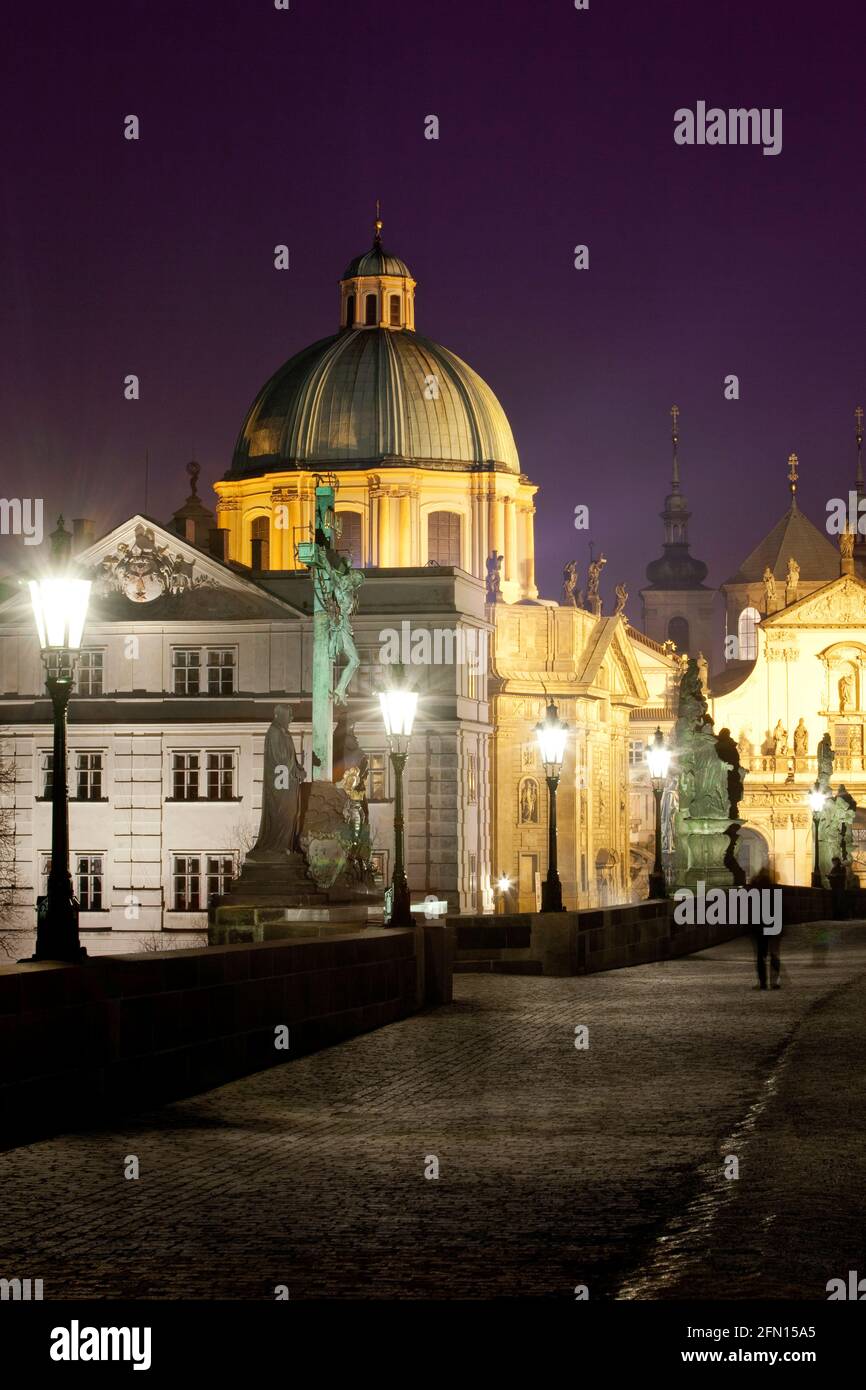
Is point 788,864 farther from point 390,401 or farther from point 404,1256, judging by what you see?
point 404,1256

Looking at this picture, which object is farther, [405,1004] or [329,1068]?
[405,1004]

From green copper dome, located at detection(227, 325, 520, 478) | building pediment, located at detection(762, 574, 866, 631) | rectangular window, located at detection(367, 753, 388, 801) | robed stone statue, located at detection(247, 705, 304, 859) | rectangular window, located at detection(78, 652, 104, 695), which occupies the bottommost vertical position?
robed stone statue, located at detection(247, 705, 304, 859)

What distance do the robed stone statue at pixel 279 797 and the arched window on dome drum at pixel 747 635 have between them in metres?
97.1

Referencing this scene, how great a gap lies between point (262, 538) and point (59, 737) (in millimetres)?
74171

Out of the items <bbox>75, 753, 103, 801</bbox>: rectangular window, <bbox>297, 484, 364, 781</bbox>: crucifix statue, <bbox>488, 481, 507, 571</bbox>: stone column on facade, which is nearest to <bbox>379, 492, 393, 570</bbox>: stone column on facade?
<bbox>488, 481, 507, 571</bbox>: stone column on facade

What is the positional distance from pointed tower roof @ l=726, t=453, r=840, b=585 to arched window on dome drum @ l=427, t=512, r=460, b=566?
49725 mm

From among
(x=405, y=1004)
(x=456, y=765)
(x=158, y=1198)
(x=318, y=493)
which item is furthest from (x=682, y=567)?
(x=158, y=1198)

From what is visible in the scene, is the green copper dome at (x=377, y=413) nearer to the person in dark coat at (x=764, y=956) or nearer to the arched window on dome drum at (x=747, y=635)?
the arched window on dome drum at (x=747, y=635)

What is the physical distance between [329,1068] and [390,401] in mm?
76157

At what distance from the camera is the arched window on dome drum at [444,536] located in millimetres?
91312

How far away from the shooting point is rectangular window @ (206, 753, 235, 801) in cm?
6912

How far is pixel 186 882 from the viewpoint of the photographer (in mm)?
67875

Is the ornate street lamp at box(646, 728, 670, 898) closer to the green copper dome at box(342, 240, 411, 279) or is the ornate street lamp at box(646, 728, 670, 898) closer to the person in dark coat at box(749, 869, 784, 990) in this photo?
the person in dark coat at box(749, 869, 784, 990)

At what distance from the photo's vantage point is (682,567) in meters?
164
